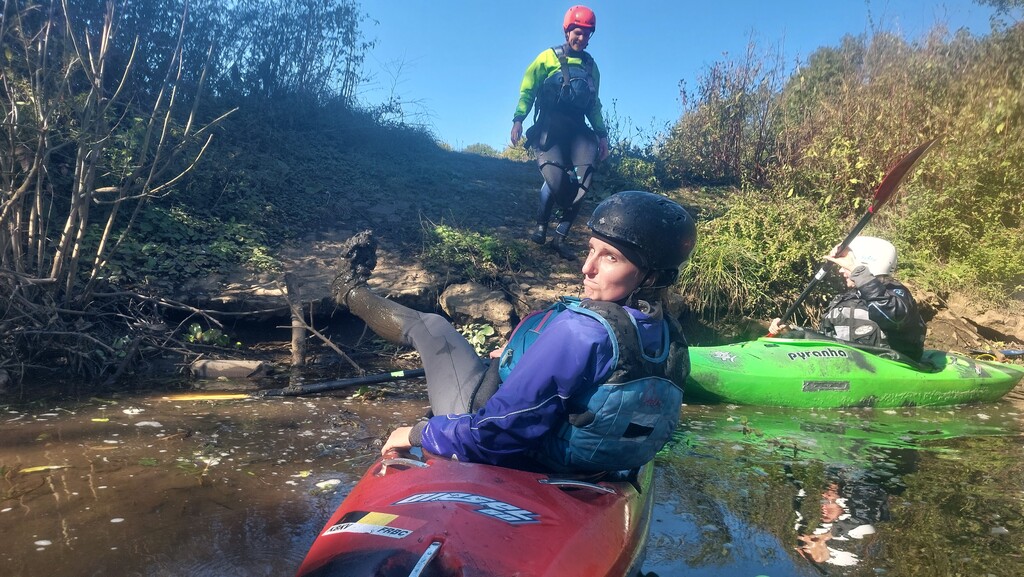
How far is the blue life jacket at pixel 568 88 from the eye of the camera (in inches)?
277

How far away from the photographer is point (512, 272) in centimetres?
750

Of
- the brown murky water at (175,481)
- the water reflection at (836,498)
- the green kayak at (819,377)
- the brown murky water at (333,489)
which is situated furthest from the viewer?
the green kayak at (819,377)

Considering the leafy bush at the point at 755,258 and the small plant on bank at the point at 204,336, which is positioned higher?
the leafy bush at the point at 755,258

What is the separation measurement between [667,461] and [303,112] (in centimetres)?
896

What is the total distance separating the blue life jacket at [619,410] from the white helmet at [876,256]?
4236 mm

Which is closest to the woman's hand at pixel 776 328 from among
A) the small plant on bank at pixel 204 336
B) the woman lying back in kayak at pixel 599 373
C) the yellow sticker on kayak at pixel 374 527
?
the woman lying back in kayak at pixel 599 373

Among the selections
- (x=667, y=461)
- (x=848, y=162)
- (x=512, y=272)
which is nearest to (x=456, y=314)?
Answer: (x=512, y=272)

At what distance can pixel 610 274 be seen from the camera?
2.44 meters

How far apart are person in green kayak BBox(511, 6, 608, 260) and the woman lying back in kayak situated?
16.1ft

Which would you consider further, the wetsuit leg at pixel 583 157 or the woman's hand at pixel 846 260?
the wetsuit leg at pixel 583 157

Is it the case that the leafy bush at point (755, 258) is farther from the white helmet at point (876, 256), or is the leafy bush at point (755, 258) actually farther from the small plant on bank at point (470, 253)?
the small plant on bank at point (470, 253)

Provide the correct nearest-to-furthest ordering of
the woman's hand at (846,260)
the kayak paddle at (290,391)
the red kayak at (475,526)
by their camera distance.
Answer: the red kayak at (475,526), the kayak paddle at (290,391), the woman's hand at (846,260)

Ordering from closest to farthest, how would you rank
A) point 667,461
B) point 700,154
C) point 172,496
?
point 172,496 < point 667,461 < point 700,154

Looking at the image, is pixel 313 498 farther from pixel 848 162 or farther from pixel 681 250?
pixel 848 162
